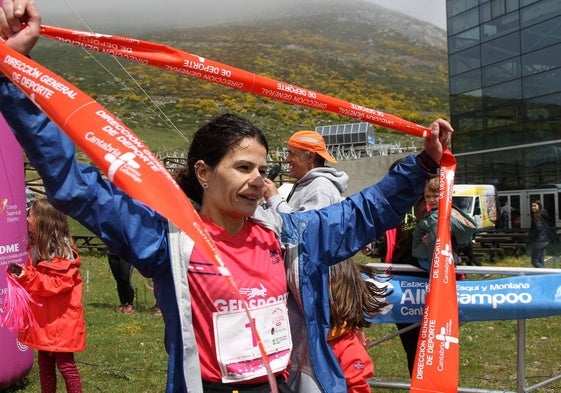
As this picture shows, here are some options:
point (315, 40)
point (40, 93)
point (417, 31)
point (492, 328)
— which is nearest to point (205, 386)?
point (40, 93)

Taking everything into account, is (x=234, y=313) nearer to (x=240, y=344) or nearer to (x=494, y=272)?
(x=240, y=344)

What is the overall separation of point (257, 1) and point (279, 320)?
17620 cm

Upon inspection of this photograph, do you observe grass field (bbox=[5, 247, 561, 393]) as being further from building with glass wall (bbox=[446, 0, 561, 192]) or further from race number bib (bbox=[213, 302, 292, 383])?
building with glass wall (bbox=[446, 0, 561, 192])

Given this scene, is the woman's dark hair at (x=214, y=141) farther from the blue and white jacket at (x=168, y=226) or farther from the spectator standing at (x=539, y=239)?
the spectator standing at (x=539, y=239)

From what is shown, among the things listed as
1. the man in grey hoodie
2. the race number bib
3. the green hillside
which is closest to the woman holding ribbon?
the race number bib

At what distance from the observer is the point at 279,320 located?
239 centimetres

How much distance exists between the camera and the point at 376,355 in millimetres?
7547

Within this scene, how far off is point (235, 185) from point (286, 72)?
75.2 m

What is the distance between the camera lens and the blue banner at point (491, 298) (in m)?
4.81

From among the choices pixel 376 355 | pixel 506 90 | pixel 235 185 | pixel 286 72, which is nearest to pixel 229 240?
pixel 235 185

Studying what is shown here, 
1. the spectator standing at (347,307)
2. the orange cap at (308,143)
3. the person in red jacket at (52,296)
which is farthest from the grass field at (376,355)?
the orange cap at (308,143)

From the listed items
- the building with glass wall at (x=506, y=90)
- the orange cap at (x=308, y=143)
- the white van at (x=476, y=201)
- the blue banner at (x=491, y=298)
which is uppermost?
the building with glass wall at (x=506, y=90)

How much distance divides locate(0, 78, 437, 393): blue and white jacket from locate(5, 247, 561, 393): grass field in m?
3.69

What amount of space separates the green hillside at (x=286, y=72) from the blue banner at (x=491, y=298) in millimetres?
20376
